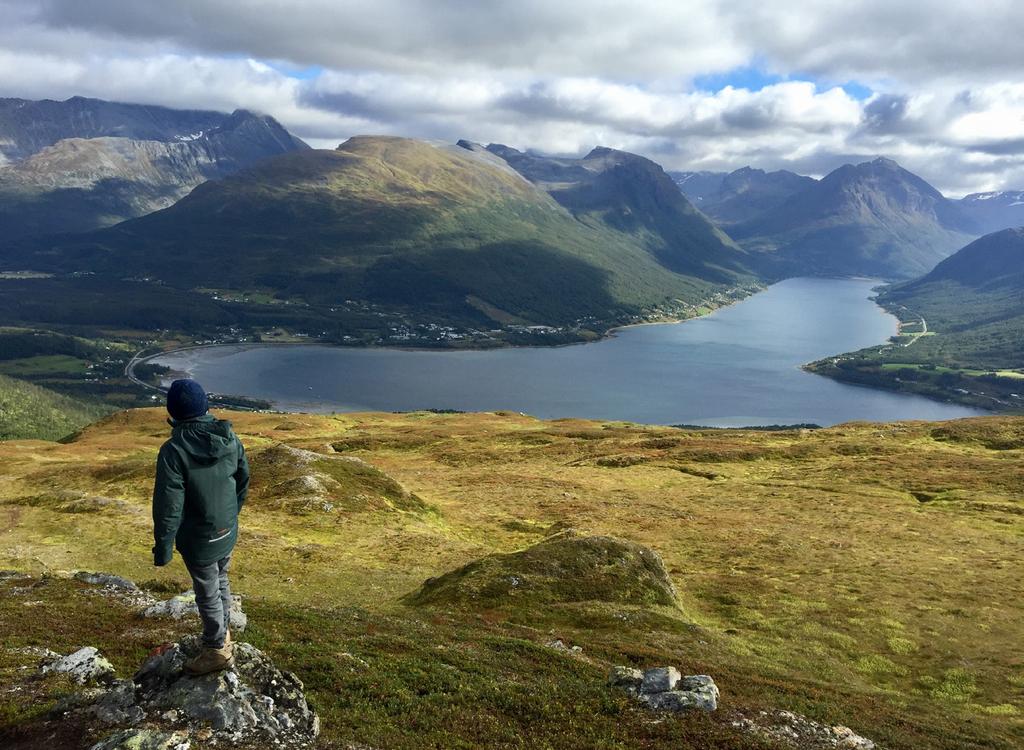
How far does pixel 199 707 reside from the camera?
48.3 ft

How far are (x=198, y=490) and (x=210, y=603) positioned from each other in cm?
263

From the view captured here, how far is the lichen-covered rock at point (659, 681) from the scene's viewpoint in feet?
67.3

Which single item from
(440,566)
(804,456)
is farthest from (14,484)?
(804,456)

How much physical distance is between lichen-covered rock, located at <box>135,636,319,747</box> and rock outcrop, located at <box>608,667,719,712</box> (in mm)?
9763

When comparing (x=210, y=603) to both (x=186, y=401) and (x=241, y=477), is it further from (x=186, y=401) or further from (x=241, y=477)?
(x=186, y=401)

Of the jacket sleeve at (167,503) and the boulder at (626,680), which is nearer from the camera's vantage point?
the jacket sleeve at (167,503)

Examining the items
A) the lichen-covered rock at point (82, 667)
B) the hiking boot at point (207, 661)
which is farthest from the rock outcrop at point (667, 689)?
the lichen-covered rock at point (82, 667)

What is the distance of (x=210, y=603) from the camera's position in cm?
1519

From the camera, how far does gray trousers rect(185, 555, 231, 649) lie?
15062 mm

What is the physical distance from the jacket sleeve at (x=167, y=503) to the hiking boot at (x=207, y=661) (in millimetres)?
2731

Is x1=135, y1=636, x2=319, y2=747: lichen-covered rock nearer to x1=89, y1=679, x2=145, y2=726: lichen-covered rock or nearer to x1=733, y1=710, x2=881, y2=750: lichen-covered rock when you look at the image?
x1=89, y1=679, x2=145, y2=726: lichen-covered rock

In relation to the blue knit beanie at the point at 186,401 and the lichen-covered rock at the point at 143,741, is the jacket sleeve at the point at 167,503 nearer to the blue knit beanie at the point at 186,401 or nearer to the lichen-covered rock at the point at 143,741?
the blue knit beanie at the point at 186,401

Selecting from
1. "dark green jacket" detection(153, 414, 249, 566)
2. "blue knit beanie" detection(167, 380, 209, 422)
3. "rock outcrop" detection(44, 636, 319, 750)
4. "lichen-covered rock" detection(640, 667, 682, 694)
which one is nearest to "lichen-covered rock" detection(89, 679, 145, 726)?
"rock outcrop" detection(44, 636, 319, 750)

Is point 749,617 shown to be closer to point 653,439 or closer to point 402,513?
point 402,513
